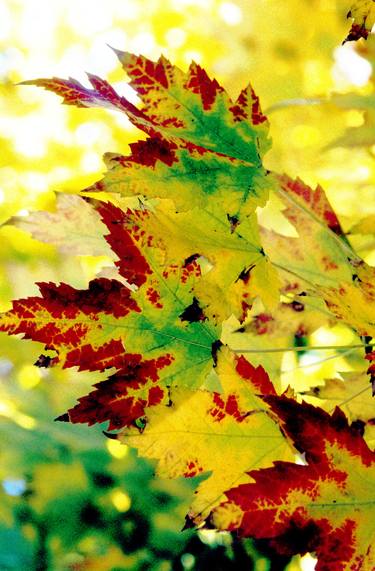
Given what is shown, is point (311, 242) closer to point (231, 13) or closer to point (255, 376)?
point (255, 376)

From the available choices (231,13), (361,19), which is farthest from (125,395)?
(231,13)

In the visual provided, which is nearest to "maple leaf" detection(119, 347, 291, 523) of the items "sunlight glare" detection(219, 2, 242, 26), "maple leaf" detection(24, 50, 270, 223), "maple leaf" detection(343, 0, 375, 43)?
"maple leaf" detection(24, 50, 270, 223)

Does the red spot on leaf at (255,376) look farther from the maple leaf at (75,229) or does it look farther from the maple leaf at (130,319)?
the maple leaf at (75,229)

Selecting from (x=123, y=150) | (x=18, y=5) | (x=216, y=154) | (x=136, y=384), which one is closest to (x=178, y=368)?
(x=136, y=384)

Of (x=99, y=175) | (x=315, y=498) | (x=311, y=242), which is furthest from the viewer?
(x=99, y=175)

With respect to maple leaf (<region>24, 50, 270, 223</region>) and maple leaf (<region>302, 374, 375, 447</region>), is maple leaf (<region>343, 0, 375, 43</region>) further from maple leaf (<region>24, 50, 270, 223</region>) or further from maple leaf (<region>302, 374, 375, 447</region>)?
maple leaf (<region>302, 374, 375, 447</region>)
